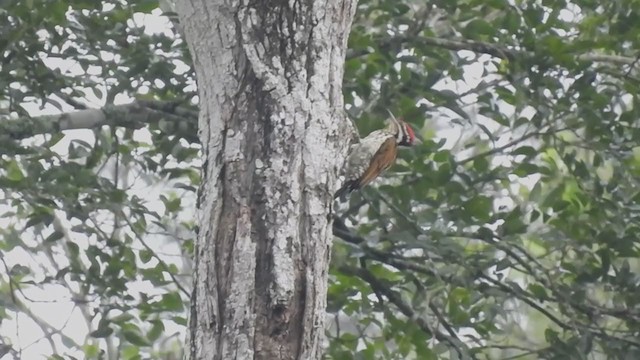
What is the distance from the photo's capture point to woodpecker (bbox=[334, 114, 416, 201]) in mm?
3754

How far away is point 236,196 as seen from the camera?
7.08 ft

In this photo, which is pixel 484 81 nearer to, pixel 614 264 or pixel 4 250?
pixel 614 264

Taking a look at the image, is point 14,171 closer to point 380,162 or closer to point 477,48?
point 380,162

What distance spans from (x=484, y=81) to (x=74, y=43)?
1.38m

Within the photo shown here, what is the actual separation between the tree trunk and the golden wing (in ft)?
4.91

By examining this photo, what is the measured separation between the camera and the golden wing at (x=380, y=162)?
12.8 ft

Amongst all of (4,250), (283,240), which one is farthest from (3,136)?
(283,240)

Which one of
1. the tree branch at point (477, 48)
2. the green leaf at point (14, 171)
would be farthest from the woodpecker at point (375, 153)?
the green leaf at point (14, 171)

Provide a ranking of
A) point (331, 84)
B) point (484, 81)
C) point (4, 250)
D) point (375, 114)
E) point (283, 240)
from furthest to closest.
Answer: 1. point (4, 250)
2. point (484, 81)
3. point (375, 114)
4. point (331, 84)
5. point (283, 240)

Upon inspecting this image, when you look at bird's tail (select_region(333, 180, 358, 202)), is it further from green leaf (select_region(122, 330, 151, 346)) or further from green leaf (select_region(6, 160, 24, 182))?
green leaf (select_region(6, 160, 24, 182))

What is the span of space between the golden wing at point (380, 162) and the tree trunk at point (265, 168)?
150cm

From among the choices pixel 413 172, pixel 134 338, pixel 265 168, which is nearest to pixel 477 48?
pixel 413 172

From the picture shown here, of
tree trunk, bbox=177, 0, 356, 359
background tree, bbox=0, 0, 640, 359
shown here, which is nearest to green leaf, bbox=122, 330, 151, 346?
background tree, bbox=0, 0, 640, 359

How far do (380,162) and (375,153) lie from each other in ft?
0.46
